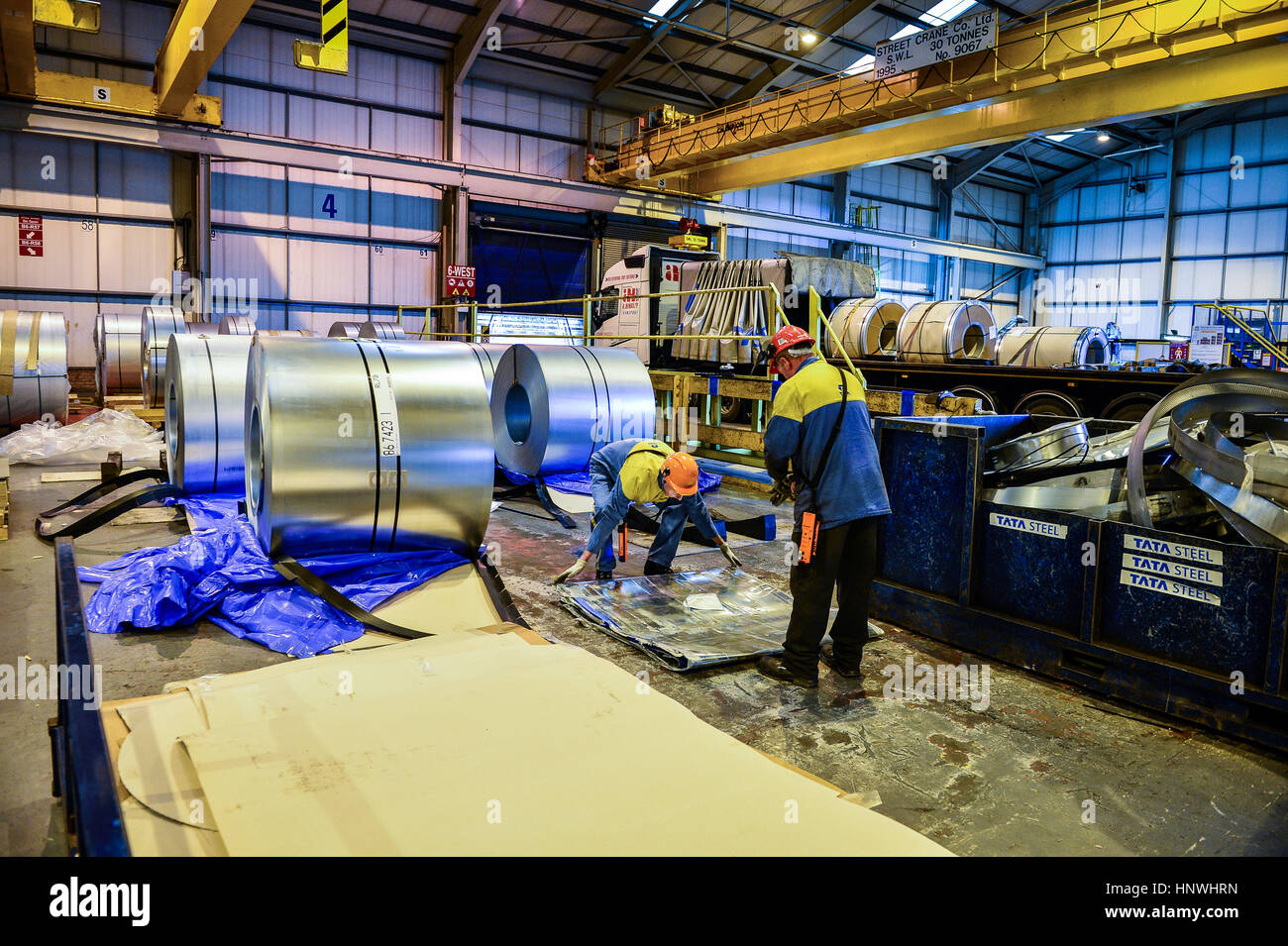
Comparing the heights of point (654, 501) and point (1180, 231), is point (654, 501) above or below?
below

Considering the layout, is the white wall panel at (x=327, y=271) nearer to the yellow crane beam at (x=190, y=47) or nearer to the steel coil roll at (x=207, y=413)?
the yellow crane beam at (x=190, y=47)

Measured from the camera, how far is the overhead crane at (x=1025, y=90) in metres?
10.5

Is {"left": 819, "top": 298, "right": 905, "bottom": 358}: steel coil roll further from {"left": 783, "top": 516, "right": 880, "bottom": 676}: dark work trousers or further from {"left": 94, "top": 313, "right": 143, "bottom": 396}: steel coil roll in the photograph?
{"left": 94, "top": 313, "right": 143, "bottom": 396}: steel coil roll

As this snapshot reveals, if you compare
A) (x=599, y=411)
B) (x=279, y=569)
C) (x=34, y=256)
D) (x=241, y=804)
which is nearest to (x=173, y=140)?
(x=34, y=256)

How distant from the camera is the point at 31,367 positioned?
Answer: 1167 centimetres

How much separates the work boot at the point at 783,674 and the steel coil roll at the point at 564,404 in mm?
4915

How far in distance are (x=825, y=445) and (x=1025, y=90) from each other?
35.9ft

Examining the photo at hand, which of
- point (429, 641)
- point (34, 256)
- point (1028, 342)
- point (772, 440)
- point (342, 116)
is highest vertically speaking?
point (342, 116)

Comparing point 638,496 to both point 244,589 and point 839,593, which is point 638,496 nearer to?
point 839,593

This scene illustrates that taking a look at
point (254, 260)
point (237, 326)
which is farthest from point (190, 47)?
point (254, 260)

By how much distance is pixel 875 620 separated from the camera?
5.65 metres
